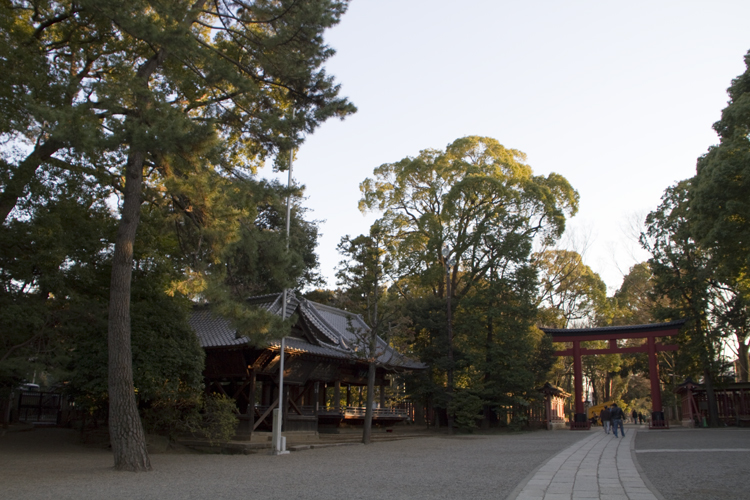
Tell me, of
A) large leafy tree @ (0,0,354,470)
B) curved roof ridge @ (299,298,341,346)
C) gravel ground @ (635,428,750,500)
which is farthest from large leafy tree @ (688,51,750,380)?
curved roof ridge @ (299,298,341,346)

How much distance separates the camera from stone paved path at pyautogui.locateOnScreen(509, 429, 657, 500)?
643cm

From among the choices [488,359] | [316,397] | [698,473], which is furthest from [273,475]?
[488,359]

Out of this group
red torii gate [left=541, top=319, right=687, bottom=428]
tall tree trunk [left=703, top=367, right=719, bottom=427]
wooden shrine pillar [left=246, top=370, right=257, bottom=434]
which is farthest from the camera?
red torii gate [left=541, top=319, right=687, bottom=428]

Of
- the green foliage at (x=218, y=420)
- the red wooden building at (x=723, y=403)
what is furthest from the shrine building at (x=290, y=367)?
the red wooden building at (x=723, y=403)

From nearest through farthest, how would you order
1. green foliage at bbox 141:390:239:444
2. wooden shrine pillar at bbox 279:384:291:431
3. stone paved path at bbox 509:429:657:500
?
1. stone paved path at bbox 509:429:657:500
2. green foliage at bbox 141:390:239:444
3. wooden shrine pillar at bbox 279:384:291:431

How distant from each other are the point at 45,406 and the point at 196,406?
13857mm

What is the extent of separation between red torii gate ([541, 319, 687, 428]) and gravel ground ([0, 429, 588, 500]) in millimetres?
14824

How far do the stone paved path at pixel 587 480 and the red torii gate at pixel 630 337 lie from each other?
51.6 ft

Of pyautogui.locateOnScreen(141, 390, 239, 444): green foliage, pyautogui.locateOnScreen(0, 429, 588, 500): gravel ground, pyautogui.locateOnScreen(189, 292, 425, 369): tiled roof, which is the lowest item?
pyautogui.locateOnScreen(0, 429, 588, 500): gravel ground

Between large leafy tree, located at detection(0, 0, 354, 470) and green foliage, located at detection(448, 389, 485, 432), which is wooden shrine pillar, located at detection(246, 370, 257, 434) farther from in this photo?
green foliage, located at detection(448, 389, 485, 432)

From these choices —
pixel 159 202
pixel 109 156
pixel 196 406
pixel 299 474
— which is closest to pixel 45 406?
pixel 196 406

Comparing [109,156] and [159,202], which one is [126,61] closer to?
[109,156]

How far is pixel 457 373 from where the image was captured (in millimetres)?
24828

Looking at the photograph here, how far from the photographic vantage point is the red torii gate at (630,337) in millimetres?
24750
